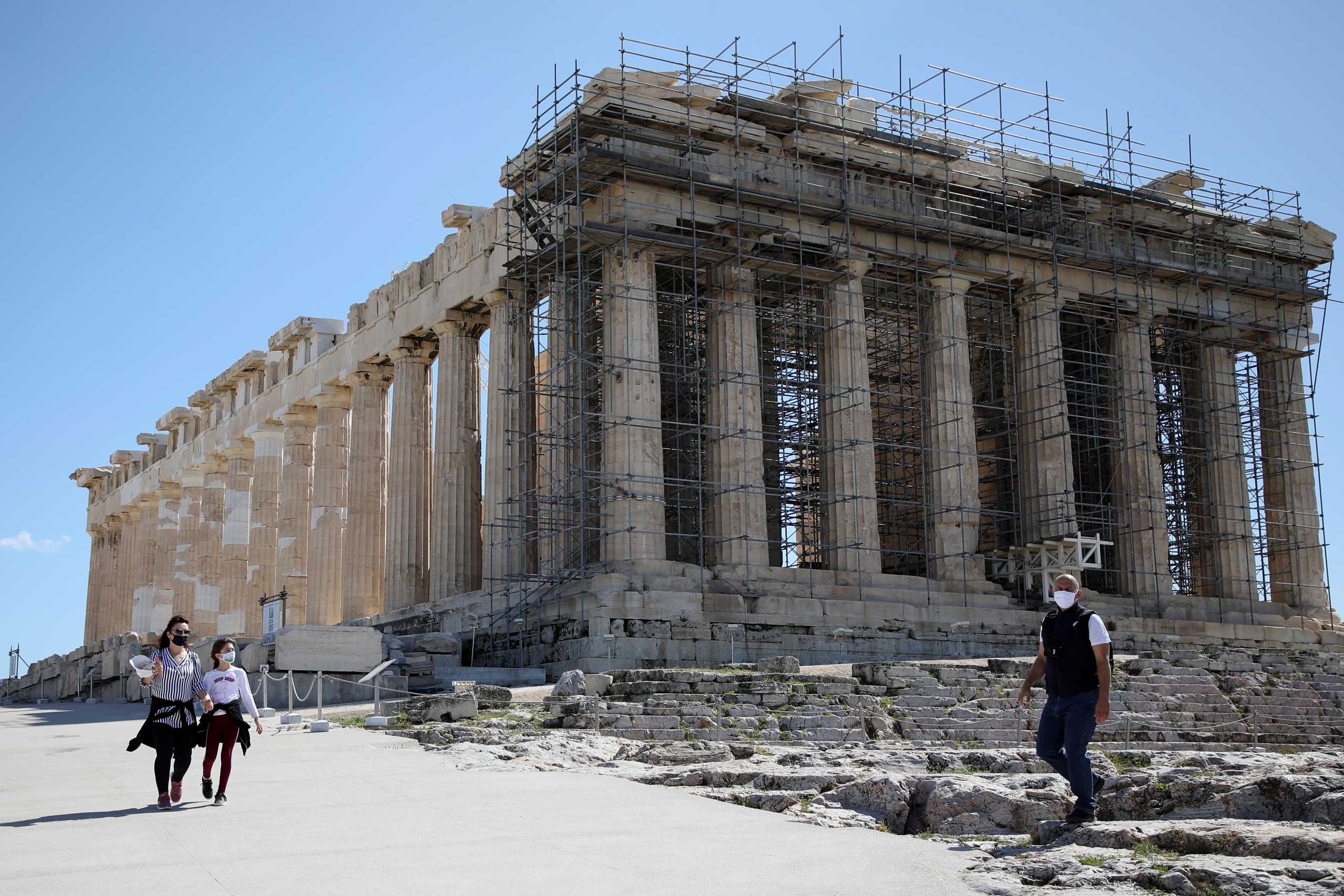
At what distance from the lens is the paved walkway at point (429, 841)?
8.21 meters

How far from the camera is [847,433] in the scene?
34.6 metres

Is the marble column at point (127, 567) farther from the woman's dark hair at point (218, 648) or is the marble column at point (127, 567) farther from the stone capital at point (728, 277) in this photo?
the woman's dark hair at point (218, 648)

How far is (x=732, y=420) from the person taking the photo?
109ft

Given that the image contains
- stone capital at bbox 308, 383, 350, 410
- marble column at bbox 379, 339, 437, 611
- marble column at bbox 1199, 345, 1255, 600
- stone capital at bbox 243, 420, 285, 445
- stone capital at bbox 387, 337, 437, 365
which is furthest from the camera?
stone capital at bbox 243, 420, 285, 445

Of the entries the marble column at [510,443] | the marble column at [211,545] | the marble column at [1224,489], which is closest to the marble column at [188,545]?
the marble column at [211,545]

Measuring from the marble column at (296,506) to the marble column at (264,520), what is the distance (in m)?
1.01

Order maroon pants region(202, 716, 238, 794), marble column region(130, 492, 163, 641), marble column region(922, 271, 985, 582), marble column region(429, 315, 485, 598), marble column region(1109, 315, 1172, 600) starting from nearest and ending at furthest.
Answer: maroon pants region(202, 716, 238, 794), marble column region(922, 271, 985, 582), marble column region(429, 315, 485, 598), marble column region(1109, 315, 1172, 600), marble column region(130, 492, 163, 641)

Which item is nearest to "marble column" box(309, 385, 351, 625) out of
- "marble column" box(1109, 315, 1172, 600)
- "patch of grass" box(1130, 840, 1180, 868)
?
"marble column" box(1109, 315, 1172, 600)

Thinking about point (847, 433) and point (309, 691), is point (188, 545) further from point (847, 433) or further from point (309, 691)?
point (309, 691)

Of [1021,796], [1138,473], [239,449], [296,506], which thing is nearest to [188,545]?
[239,449]

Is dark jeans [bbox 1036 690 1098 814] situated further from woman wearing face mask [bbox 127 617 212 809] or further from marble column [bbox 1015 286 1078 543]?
marble column [bbox 1015 286 1078 543]

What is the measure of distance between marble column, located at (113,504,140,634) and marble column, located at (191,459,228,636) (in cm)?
895

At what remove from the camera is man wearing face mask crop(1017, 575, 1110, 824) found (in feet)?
33.3

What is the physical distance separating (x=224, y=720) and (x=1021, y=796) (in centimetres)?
632
